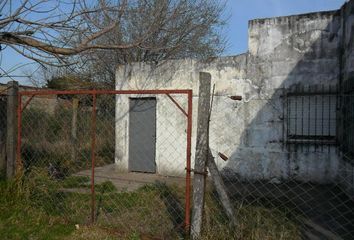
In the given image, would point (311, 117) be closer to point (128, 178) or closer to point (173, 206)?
point (173, 206)

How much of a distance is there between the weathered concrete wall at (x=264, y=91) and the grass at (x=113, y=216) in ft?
9.43

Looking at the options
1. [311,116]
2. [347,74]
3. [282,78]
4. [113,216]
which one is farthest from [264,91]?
[113,216]

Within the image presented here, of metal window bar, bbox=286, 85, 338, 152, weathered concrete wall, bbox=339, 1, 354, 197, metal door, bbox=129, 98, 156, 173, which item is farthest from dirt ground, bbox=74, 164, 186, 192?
weathered concrete wall, bbox=339, 1, 354, 197

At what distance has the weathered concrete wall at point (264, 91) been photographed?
29.7ft

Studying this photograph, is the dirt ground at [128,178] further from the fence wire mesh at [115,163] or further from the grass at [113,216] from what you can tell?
the grass at [113,216]

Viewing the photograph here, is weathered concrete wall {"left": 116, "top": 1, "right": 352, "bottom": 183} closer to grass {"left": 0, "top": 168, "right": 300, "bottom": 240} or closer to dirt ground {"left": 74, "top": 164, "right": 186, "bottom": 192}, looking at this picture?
dirt ground {"left": 74, "top": 164, "right": 186, "bottom": 192}

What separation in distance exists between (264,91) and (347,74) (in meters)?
2.20

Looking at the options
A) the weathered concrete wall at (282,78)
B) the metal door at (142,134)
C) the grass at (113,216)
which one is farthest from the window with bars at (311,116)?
the metal door at (142,134)

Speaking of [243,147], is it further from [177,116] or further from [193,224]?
[193,224]

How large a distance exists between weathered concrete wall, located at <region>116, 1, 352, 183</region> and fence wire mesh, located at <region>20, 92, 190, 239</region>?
179 mm

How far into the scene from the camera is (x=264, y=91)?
9.60m

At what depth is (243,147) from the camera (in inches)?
384

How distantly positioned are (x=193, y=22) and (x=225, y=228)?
13109 millimetres

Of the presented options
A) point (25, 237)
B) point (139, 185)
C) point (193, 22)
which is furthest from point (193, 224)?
point (193, 22)
